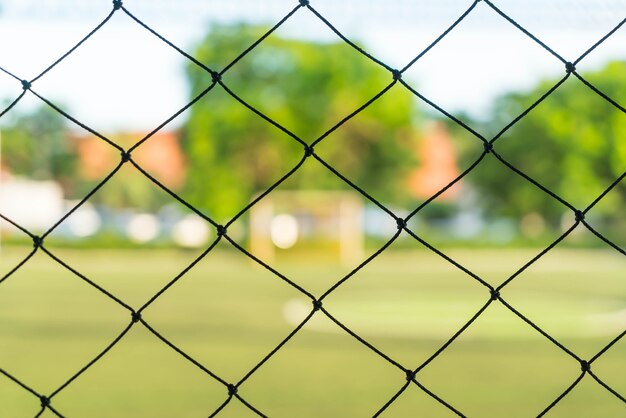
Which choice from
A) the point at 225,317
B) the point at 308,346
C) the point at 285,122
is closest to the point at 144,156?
the point at 285,122

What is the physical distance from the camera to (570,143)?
76.9ft

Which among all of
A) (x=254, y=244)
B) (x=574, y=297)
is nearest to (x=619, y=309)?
(x=574, y=297)

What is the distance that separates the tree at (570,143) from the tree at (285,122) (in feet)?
11.2

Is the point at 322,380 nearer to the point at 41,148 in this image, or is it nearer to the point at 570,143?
the point at 41,148

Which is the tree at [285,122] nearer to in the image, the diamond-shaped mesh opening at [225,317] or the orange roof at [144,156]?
the orange roof at [144,156]

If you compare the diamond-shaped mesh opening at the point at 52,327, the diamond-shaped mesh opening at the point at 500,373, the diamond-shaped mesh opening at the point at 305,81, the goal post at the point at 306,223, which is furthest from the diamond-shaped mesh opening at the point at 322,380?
the diamond-shaped mesh opening at the point at 305,81

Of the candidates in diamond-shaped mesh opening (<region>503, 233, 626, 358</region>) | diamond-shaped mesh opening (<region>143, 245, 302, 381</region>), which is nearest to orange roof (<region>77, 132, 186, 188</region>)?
diamond-shaped mesh opening (<region>143, 245, 302, 381</region>)

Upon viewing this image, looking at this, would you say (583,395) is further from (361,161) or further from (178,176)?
(178,176)

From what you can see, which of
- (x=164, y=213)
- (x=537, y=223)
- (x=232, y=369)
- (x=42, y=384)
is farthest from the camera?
(x=164, y=213)

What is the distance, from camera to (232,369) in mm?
5977

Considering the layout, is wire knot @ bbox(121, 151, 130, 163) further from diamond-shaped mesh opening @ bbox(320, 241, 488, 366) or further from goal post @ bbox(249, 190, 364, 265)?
goal post @ bbox(249, 190, 364, 265)

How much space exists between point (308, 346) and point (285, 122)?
18.5 m

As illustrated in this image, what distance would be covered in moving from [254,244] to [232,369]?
44.7 feet

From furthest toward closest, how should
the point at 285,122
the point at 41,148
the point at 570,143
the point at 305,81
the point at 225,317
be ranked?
the point at 305,81 < the point at 285,122 < the point at 570,143 < the point at 41,148 < the point at 225,317
